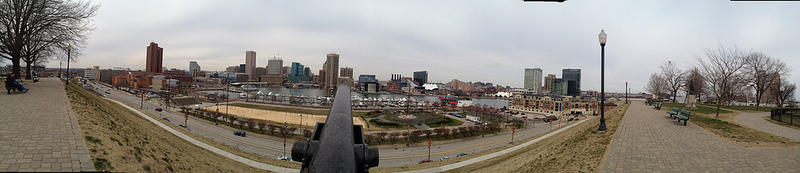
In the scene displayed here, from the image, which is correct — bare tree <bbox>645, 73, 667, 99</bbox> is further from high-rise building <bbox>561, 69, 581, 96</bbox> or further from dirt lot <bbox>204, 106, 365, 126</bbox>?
high-rise building <bbox>561, 69, 581, 96</bbox>

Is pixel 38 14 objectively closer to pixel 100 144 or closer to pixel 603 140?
pixel 100 144

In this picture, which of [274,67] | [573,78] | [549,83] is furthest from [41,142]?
[274,67]

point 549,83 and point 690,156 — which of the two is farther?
point 549,83

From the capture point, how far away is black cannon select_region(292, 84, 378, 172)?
2383 millimetres

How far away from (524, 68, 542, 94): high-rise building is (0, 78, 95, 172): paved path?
165 metres

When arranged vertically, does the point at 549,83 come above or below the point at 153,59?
below

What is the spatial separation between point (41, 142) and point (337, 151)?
4958mm

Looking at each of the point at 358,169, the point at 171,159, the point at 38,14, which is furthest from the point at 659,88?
the point at 38,14

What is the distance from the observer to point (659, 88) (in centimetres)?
3086

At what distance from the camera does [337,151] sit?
2.51m

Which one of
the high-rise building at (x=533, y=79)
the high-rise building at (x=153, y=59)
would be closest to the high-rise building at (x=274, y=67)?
the high-rise building at (x=153, y=59)

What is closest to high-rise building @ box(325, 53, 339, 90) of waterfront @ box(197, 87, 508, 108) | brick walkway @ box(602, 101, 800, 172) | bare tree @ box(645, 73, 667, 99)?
waterfront @ box(197, 87, 508, 108)

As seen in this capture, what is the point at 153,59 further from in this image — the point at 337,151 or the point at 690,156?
the point at 690,156

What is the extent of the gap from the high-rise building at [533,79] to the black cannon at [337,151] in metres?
164
